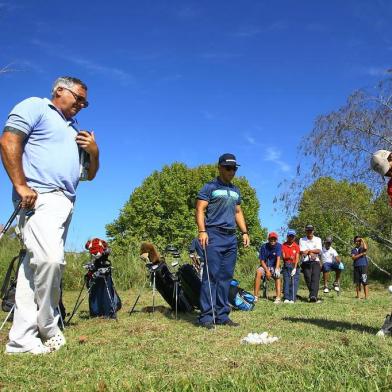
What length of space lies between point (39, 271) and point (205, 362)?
1498 mm

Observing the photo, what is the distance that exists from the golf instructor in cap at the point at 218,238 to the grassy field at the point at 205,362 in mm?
585

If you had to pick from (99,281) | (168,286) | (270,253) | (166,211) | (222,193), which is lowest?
(168,286)

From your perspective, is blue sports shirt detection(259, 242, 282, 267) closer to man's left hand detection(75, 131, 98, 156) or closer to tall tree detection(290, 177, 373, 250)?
tall tree detection(290, 177, 373, 250)

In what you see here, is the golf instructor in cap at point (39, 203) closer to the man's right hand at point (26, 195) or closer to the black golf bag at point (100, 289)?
the man's right hand at point (26, 195)

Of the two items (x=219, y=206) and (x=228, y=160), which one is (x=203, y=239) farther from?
(x=228, y=160)

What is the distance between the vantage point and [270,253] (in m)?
12.1

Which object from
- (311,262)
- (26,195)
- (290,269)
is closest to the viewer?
(26,195)

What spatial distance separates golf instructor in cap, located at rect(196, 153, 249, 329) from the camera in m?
6.07

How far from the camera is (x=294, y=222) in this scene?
2105 cm

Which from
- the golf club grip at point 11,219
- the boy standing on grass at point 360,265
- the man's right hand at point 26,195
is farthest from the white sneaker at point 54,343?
the boy standing on grass at point 360,265

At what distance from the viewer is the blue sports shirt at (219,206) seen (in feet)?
20.3

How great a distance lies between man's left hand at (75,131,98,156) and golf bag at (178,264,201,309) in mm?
3709

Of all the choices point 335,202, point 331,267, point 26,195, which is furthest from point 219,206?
point 335,202

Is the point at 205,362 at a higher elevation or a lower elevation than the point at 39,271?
lower
